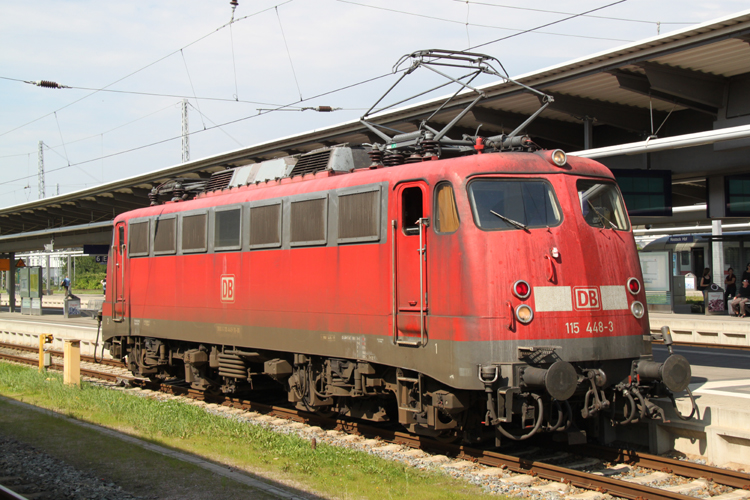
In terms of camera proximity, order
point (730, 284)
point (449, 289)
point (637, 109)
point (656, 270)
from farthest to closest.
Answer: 1. point (656, 270)
2. point (730, 284)
3. point (637, 109)
4. point (449, 289)

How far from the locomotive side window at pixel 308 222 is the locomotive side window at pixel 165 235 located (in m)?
4.09

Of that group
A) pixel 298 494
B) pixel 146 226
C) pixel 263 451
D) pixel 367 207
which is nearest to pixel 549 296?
pixel 367 207

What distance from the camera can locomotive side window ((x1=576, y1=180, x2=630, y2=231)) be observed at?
9.12 metres

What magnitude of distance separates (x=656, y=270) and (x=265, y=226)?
56.7 feet

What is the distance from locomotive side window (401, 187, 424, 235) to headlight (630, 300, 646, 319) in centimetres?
288

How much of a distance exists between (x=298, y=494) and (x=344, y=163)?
5659 millimetres

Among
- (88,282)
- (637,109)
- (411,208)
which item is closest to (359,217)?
(411,208)

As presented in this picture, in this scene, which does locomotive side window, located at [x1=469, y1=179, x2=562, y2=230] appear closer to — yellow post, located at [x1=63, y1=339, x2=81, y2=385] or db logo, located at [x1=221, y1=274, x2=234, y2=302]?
db logo, located at [x1=221, y1=274, x2=234, y2=302]

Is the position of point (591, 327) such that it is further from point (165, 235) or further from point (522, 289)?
point (165, 235)

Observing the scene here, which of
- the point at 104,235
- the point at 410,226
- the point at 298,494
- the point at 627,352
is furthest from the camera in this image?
the point at 104,235

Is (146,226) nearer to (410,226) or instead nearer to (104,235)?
(410,226)

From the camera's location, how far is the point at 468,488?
791 centimetres

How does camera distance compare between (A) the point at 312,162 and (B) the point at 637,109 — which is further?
(B) the point at 637,109

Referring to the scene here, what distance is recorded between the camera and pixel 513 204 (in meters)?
8.77
